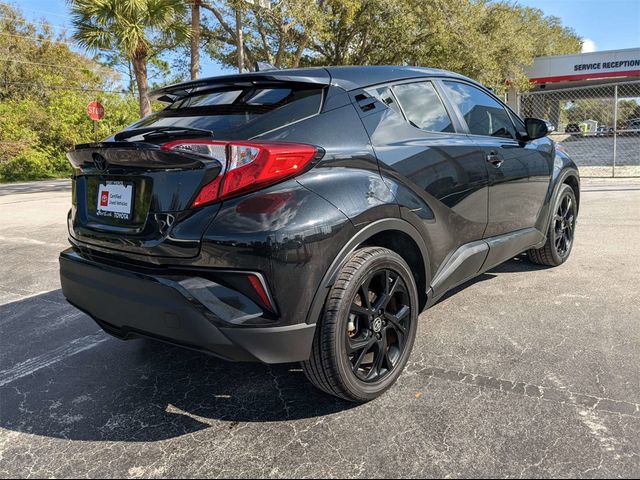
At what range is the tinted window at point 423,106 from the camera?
2.93 m

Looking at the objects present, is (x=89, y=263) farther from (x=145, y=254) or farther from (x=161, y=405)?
(x=161, y=405)

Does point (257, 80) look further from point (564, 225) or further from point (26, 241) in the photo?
point (26, 241)

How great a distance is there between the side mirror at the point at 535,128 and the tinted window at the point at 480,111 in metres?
0.15

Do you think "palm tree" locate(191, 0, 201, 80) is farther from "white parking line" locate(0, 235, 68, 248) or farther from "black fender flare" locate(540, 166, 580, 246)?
"black fender flare" locate(540, 166, 580, 246)

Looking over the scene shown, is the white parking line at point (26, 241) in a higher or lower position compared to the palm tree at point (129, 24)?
lower

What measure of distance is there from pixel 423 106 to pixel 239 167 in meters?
1.47

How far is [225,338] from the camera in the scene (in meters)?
2.10

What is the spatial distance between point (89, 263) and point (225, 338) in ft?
3.10

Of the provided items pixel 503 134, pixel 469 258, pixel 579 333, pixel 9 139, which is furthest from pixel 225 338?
pixel 9 139

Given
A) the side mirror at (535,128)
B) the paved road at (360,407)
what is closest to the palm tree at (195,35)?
the paved road at (360,407)

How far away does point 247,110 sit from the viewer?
2412mm

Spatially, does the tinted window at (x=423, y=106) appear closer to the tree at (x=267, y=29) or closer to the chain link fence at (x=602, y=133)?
the chain link fence at (x=602, y=133)

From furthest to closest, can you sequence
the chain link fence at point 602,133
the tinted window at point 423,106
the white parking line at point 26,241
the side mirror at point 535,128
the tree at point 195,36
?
the tree at point 195,36
the chain link fence at point 602,133
the white parking line at point 26,241
the side mirror at point 535,128
the tinted window at point 423,106

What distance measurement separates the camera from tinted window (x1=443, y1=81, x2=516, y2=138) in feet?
11.3
